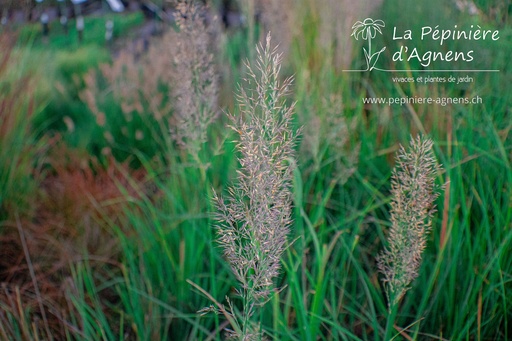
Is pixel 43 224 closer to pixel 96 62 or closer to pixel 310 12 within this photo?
pixel 310 12

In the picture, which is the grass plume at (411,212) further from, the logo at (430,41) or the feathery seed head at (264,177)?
the logo at (430,41)

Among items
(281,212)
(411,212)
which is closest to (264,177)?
(281,212)

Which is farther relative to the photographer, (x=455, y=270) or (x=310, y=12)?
(x=310, y=12)

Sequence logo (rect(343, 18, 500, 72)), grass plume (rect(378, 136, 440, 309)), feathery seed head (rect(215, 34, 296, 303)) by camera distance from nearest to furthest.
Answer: feathery seed head (rect(215, 34, 296, 303)), grass plume (rect(378, 136, 440, 309)), logo (rect(343, 18, 500, 72))

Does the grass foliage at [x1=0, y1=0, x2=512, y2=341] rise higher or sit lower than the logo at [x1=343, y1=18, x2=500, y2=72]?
lower

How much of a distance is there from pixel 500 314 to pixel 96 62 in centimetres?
374

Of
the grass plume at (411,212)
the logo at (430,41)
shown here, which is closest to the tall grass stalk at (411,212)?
the grass plume at (411,212)

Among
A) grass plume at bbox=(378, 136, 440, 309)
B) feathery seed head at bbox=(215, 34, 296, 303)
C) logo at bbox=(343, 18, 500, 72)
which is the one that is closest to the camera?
feathery seed head at bbox=(215, 34, 296, 303)

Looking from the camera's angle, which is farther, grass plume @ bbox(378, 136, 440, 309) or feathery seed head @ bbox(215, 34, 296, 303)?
grass plume @ bbox(378, 136, 440, 309)

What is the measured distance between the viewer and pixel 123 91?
148 inches

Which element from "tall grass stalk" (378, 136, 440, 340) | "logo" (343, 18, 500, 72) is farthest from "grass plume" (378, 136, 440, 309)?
"logo" (343, 18, 500, 72)

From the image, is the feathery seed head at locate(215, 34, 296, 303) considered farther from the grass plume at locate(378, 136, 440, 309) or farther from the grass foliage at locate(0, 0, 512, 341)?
the grass plume at locate(378, 136, 440, 309)

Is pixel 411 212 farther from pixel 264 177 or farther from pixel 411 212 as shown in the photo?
pixel 264 177

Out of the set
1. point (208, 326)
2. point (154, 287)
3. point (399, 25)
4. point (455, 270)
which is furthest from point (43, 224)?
point (399, 25)
